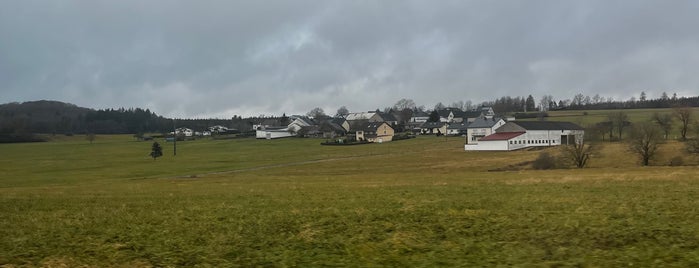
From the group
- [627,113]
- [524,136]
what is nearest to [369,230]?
[524,136]

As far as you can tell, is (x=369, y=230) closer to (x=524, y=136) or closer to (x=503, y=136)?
(x=503, y=136)

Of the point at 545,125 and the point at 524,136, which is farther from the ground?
the point at 545,125

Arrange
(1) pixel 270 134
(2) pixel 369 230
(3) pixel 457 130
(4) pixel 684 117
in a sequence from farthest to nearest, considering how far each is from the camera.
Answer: (1) pixel 270 134
(3) pixel 457 130
(4) pixel 684 117
(2) pixel 369 230

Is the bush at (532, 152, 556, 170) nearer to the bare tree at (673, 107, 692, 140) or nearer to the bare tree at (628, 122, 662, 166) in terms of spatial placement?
the bare tree at (628, 122, 662, 166)

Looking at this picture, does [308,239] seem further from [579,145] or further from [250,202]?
[579,145]

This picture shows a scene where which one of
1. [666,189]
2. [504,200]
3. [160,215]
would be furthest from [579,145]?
[160,215]

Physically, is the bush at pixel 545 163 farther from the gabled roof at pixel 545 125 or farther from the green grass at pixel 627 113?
the green grass at pixel 627 113

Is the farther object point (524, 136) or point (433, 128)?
point (433, 128)

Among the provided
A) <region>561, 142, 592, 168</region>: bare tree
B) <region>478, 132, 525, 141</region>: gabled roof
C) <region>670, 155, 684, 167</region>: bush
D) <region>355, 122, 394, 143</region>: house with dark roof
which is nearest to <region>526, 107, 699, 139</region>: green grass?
<region>478, 132, 525, 141</region>: gabled roof

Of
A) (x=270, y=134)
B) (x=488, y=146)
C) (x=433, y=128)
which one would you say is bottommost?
(x=488, y=146)

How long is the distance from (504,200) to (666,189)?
7311 mm

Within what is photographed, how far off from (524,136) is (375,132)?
2047 inches

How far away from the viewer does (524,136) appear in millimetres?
124625

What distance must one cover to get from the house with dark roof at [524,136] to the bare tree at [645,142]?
46023mm
